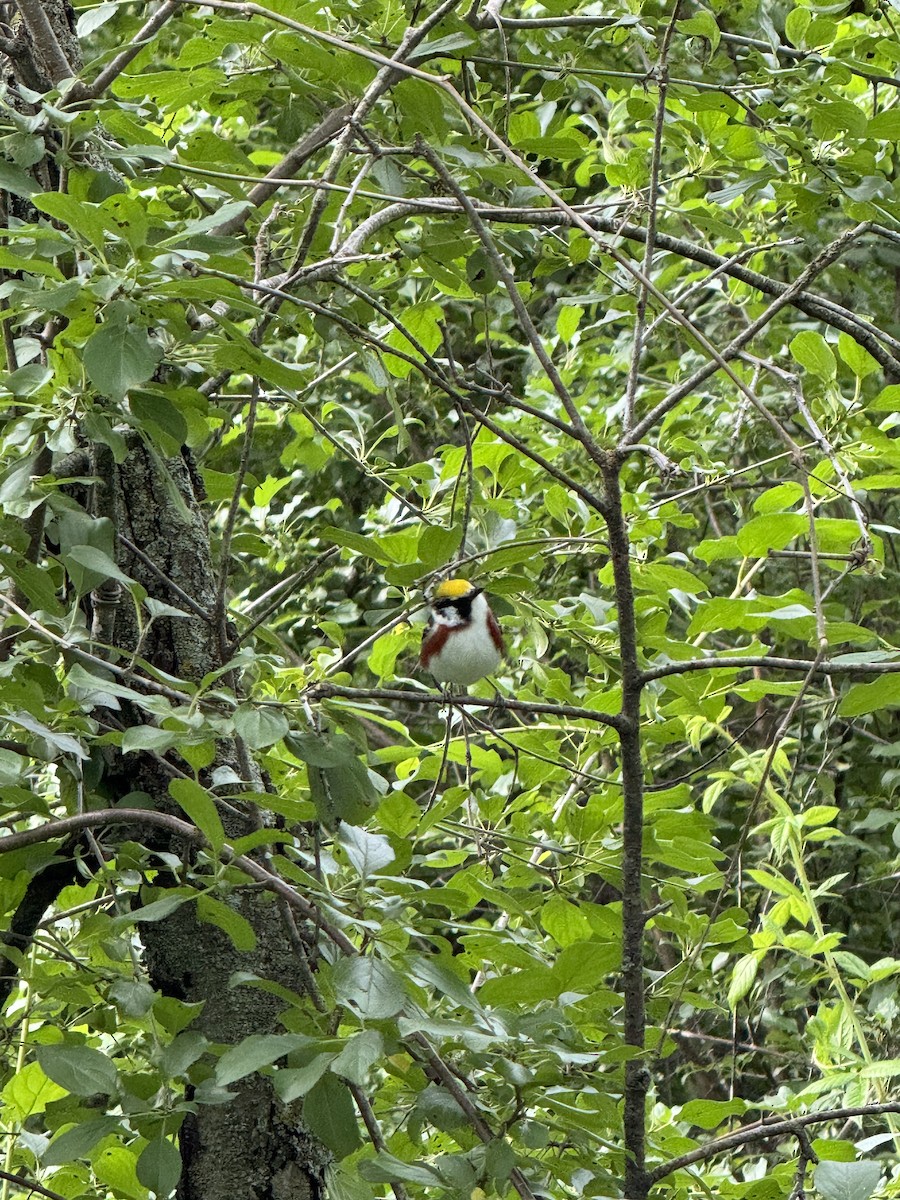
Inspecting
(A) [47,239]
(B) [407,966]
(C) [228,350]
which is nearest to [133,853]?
(B) [407,966]

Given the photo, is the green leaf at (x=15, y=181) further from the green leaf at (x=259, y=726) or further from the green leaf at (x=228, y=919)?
the green leaf at (x=228, y=919)

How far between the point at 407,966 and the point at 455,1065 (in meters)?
0.30

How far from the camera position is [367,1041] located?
120 centimetres

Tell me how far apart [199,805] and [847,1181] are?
0.70m

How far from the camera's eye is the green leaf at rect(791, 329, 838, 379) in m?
1.78

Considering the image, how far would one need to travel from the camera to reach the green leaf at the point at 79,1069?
1.36 meters

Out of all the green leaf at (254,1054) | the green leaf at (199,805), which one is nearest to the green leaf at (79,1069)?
the green leaf at (254,1054)

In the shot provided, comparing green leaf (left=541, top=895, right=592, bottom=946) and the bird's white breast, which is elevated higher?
the bird's white breast

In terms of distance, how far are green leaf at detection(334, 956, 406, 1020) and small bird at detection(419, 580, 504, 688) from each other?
4.15 ft

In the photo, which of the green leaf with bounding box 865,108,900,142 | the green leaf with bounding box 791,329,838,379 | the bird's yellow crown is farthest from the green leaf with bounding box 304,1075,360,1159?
the bird's yellow crown

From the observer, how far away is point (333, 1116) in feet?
4.37

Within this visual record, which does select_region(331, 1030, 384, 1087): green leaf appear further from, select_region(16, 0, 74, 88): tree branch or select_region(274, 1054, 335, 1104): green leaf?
select_region(16, 0, 74, 88): tree branch

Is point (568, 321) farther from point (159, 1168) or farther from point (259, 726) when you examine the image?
point (159, 1168)

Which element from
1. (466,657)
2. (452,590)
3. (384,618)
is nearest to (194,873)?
(384,618)
